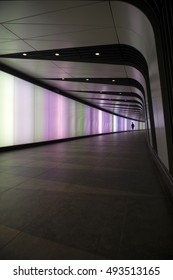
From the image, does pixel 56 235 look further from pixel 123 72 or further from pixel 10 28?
pixel 123 72

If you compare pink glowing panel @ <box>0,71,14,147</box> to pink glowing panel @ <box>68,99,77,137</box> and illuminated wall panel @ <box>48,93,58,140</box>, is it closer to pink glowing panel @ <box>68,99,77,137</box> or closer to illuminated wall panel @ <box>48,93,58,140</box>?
illuminated wall panel @ <box>48,93,58,140</box>

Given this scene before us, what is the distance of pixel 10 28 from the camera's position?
237 inches

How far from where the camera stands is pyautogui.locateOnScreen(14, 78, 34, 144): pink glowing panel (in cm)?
1173

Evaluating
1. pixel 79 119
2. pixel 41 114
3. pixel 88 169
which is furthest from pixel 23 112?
pixel 79 119

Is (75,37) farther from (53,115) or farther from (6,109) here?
(53,115)

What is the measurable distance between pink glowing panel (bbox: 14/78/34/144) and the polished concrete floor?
676 centimetres

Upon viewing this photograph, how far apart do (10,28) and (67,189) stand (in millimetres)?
4971

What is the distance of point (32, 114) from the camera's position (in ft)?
43.2

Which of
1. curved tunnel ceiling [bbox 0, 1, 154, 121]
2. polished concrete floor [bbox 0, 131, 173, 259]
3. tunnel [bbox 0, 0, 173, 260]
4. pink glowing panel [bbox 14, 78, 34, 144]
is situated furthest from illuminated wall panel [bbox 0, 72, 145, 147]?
polished concrete floor [bbox 0, 131, 173, 259]

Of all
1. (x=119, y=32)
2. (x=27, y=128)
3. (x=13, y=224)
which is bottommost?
(x=13, y=224)

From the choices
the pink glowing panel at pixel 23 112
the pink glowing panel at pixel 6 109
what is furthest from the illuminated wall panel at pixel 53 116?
the pink glowing panel at pixel 6 109

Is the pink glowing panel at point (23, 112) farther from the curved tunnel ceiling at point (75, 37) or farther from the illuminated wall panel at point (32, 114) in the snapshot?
the curved tunnel ceiling at point (75, 37)

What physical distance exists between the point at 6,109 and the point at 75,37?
239 inches
